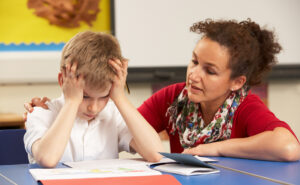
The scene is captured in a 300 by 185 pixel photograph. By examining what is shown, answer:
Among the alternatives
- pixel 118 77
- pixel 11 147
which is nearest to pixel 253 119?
pixel 118 77

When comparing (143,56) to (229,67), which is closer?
(229,67)

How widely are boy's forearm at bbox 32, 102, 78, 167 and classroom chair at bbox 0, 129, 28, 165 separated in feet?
1.16

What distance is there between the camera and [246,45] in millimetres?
1788

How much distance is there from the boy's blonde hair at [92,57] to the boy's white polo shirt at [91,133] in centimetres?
19

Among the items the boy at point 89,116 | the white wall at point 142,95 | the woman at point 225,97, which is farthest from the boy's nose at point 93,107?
the white wall at point 142,95

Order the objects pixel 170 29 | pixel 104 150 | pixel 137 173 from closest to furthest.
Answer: pixel 137 173
pixel 104 150
pixel 170 29

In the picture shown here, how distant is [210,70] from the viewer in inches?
70.2

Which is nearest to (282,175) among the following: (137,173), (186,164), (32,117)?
(186,164)

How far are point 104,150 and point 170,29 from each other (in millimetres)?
1763

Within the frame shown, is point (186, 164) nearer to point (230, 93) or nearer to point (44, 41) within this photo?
point (230, 93)

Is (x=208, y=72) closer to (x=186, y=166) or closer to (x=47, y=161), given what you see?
(x=186, y=166)

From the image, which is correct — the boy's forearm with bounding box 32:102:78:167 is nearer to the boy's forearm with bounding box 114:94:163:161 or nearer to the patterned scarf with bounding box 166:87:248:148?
the boy's forearm with bounding box 114:94:163:161

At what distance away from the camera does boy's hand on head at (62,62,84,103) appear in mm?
1505

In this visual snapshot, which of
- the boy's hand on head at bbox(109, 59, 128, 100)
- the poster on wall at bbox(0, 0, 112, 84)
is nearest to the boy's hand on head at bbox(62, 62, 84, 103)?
the boy's hand on head at bbox(109, 59, 128, 100)
